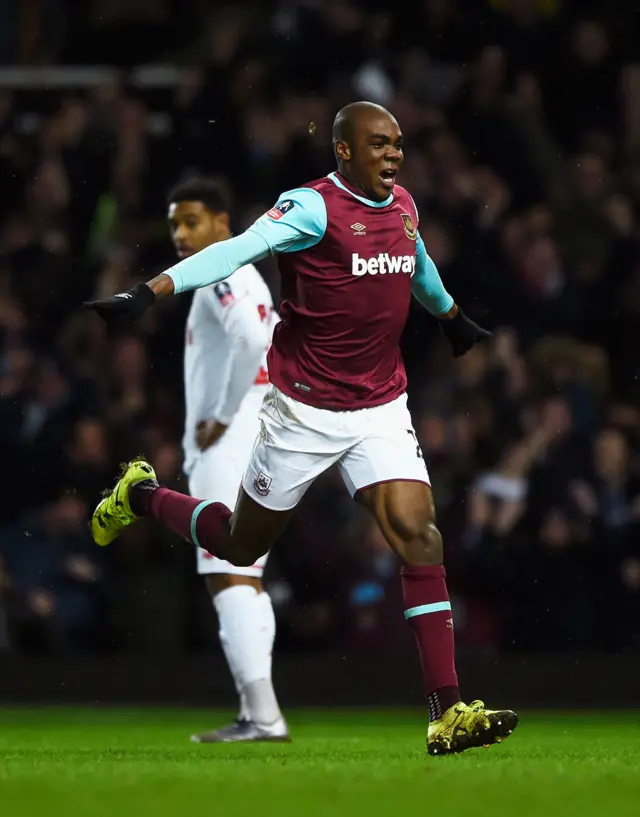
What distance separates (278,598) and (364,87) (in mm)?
4342

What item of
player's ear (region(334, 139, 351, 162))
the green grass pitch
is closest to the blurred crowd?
the green grass pitch

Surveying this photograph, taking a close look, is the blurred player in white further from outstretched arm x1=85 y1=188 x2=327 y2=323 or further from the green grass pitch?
outstretched arm x1=85 y1=188 x2=327 y2=323

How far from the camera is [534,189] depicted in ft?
42.4

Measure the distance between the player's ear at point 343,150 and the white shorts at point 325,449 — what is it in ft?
2.91

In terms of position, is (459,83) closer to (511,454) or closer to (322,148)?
(322,148)

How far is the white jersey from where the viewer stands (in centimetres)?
779

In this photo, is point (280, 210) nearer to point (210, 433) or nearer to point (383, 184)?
point (383, 184)

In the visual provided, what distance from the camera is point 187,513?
23.4 feet

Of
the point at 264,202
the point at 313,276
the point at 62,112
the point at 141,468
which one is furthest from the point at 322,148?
the point at 313,276

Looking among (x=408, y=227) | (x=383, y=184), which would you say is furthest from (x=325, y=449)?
(x=383, y=184)

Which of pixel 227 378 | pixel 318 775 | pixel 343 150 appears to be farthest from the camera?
pixel 227 378

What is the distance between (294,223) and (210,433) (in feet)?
5.95

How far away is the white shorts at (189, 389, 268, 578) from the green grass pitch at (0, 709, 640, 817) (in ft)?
2.57

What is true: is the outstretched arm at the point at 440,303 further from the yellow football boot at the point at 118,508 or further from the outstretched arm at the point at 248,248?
the yellow football boot at the point at 118,508
